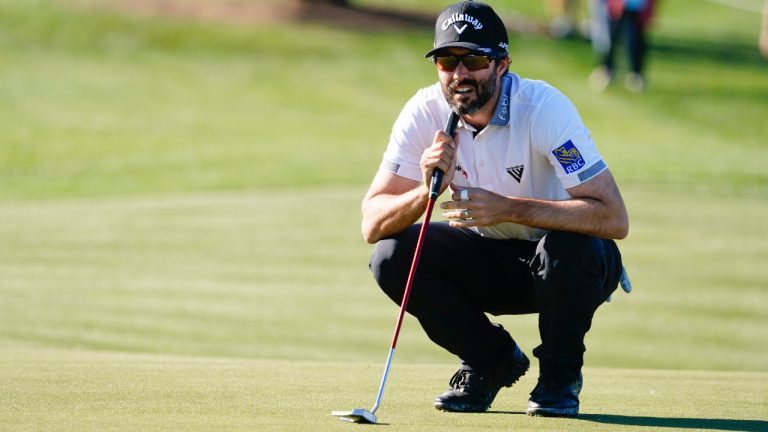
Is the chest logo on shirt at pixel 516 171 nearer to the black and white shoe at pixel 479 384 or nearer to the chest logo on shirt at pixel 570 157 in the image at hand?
the chest logo on shirt at pixel 570 157

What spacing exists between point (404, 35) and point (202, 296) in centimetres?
1741

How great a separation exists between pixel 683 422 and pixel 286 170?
458 inches

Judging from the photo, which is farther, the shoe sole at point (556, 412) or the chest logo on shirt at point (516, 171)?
the chest logo on shirt at point (516, 171)

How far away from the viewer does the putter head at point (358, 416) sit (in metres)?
3.98

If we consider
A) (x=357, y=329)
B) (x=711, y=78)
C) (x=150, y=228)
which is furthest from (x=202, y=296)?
(x=711, y=78)

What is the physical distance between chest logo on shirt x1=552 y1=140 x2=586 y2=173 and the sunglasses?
0.38m

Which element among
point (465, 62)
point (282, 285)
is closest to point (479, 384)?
point (465, 62)

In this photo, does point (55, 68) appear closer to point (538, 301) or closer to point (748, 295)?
point (748, 295)

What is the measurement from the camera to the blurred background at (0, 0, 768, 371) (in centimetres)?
852

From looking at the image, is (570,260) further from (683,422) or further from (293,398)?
(293,398)

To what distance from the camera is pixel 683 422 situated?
4238 mm

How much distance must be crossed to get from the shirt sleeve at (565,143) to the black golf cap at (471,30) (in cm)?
27

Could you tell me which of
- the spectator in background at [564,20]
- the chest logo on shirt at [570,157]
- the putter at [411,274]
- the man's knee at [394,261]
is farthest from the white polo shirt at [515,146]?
the spectator in background at [564,20]

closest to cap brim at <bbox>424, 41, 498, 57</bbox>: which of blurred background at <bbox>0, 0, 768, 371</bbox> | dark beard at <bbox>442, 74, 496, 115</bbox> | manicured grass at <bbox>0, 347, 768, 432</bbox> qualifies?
dark beard at <bbox>442, 74, 496, 115</bbox>
